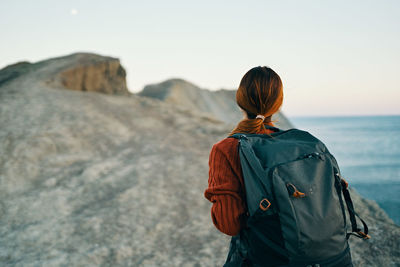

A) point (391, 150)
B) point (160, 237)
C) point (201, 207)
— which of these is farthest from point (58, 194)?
point (391, 150)

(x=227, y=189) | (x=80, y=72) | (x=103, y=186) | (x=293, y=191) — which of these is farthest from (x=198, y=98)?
(x=293, y=191)

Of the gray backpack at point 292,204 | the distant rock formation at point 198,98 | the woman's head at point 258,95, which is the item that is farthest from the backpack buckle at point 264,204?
the distant rock formation at point 198,98

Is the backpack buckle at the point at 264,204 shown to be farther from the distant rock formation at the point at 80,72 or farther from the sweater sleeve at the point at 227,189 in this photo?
the distant rock formation at the point at 80,72

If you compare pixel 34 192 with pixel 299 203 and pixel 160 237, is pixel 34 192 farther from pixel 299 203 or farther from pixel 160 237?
pixel 299 203

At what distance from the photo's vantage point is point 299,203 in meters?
1.25

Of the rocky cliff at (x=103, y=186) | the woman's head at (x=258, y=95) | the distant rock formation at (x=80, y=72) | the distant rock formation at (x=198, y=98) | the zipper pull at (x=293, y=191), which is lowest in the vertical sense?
the distant rock formation at (x=198, y=98)

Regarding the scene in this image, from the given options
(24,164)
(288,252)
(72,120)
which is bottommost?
(24,164)

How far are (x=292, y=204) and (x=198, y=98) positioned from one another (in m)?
24.8

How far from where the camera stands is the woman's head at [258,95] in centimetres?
143

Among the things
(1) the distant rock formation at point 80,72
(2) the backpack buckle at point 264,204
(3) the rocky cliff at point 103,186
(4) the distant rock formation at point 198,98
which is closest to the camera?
(2) the backpack buckle at point 264,204

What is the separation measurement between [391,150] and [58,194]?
3314 cm

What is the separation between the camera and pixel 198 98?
25.8 m

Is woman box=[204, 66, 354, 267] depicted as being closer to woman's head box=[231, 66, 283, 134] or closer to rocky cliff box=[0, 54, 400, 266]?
woman's head box=[231, 66, 283, 134]

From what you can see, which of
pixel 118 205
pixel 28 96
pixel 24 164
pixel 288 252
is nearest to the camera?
pixel 288 252
